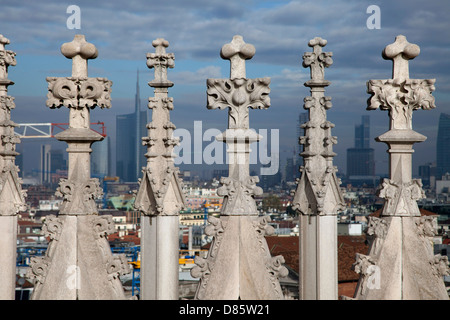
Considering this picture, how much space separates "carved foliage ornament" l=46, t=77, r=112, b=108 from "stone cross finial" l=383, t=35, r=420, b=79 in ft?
10.2

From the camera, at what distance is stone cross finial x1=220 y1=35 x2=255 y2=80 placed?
6.99 meters

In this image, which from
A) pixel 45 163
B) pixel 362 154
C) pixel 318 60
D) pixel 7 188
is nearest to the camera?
pixel 318 60

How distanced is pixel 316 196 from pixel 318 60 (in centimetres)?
173

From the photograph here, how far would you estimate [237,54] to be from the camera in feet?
23.0

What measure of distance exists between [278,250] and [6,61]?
10768 millimetres

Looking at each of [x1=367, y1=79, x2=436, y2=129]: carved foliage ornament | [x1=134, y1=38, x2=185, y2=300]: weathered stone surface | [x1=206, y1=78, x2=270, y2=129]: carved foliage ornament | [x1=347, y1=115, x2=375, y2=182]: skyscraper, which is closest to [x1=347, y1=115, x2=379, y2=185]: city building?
[x1=347, y1=115, x2=375, y2=182]: skyscraper

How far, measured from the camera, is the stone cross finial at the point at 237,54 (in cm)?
699

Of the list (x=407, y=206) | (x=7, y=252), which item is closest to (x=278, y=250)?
(x=7, y=252)

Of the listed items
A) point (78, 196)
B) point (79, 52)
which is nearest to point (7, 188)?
point (78, 196)

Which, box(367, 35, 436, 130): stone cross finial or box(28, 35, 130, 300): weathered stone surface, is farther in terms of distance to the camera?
box(367, 35, 436, 130): stone cross finial

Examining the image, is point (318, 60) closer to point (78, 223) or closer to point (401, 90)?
point (401, 90)

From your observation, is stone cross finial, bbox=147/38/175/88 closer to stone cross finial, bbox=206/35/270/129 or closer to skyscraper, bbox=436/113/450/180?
stone cross finial, bbox=206/35/270/129

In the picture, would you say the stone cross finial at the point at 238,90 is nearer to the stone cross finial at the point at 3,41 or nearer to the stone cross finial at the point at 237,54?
the stone cross finial at the point at 237,54

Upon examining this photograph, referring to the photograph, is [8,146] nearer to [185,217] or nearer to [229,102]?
[229,102]
